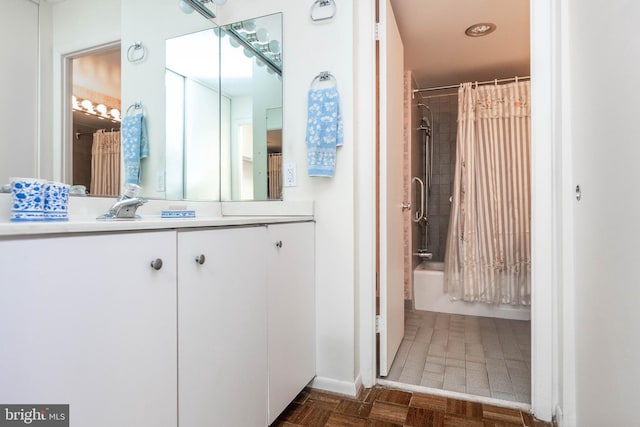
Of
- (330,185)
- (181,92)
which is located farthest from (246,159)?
(330,185)

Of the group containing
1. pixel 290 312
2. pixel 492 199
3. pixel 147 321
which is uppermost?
pixel 492 199

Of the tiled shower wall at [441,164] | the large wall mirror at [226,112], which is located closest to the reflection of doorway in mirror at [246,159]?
the large wall mirror at [226,112]

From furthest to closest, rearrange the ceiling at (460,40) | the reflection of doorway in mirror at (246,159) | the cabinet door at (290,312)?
the ceiling at (460,40) → the reflection of doorway in mirror at (246,159) → the cabinet door at (290,312)

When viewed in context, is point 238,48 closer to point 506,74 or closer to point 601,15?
point 601,15

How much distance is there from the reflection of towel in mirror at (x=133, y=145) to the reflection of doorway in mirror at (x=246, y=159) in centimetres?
57

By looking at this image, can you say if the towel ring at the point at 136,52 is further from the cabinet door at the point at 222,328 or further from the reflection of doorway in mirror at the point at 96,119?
the cabinet door at the point at 222,328

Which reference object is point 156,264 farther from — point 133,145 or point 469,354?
point 469,354

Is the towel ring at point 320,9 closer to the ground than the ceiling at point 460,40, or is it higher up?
closer to the ground

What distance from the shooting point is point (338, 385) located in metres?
1.67

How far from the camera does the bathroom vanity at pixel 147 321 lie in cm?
58

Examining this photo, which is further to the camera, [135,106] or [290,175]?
[290,175]

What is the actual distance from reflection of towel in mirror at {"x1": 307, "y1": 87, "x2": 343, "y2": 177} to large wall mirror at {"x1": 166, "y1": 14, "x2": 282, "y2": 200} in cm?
26

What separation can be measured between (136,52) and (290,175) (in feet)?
2.83

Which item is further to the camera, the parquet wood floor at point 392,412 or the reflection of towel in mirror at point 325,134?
the reflection of towel in mirror at point 325,134
